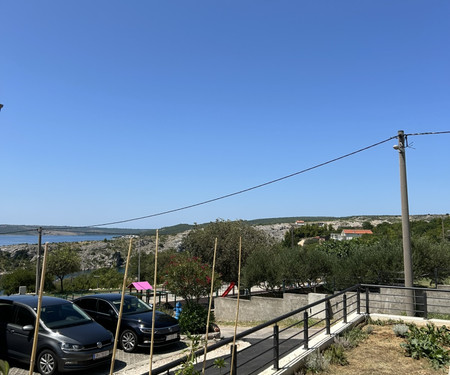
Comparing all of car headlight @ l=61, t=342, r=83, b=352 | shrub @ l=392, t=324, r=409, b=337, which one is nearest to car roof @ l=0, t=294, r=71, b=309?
car headlight @ l=61, t=342, r=83, b=352

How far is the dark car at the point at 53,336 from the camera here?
26.3 feet

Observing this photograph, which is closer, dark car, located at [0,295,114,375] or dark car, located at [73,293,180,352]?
dark car, located at [0,295,114,375]

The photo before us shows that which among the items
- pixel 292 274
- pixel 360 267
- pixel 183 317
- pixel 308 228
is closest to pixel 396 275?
pixel 360 267

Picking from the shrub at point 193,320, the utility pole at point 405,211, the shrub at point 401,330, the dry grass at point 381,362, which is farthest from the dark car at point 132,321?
the utility pole at point 405,211

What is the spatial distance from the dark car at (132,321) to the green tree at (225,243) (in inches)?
1095

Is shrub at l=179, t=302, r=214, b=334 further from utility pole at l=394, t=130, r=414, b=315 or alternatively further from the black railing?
utility pole at l=394, t=130, r=414, b=315

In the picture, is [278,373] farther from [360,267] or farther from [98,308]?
[360,267]

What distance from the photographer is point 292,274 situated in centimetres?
2311

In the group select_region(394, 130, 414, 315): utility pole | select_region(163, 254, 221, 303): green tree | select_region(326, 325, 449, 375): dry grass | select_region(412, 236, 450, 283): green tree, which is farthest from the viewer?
select_region(412, 236, 450, 283): green tree

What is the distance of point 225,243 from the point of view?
135ft

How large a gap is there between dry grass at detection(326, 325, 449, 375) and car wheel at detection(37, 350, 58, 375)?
5769mm

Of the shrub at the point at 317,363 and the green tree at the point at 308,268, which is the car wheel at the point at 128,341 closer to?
the shrub at the point at 317,363

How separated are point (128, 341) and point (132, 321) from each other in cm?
56

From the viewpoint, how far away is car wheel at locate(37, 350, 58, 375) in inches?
314
